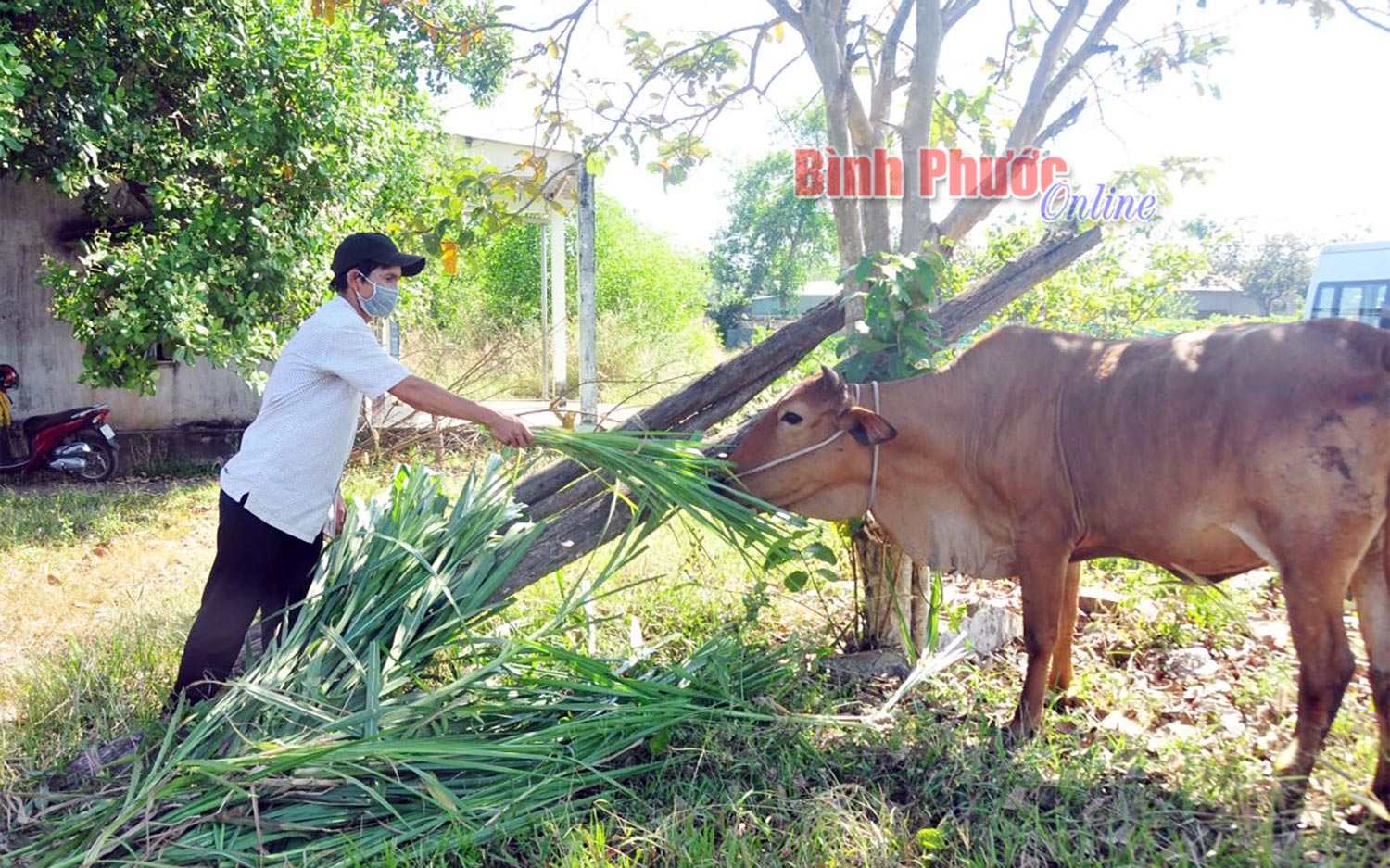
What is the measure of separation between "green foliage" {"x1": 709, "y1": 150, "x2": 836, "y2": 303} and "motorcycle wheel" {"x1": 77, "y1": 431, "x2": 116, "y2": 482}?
27398 millimetres

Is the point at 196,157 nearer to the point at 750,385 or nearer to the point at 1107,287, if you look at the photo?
the point at 750,385

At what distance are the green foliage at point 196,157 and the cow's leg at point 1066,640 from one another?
6086 mm

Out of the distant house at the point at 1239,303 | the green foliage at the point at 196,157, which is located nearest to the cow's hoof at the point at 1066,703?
the green foliage at the point at 196,157

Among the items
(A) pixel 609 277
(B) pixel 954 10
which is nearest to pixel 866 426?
(B) pixel 954 10

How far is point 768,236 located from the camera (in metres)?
35.5

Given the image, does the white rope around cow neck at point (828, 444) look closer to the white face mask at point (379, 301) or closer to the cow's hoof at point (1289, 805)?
the white face mask at point (379, 301)

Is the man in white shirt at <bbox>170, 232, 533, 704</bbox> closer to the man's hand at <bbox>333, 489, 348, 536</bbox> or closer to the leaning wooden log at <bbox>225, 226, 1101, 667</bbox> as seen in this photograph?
the man's hand at <bbox>333, 489, 348, 536</bbox>

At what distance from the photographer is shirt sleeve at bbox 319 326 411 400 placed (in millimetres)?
3307

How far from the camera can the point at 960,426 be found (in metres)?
3.90

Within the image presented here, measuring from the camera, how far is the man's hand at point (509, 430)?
3336mm

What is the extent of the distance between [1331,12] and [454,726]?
5700 millimetres

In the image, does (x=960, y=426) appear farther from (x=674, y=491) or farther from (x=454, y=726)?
(x=454, y=726)

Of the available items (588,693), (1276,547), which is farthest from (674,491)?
(1276,547)

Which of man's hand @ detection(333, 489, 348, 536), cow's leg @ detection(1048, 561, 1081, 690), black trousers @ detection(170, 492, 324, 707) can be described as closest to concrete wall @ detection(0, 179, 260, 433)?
→ man's hand @ detection(333, 489, 348, 536)
